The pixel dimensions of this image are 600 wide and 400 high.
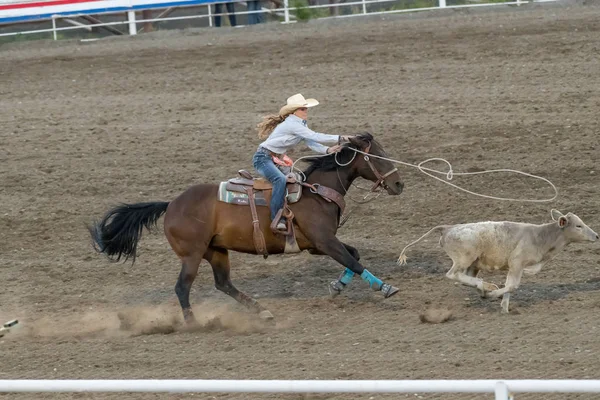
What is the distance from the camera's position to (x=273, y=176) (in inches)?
395

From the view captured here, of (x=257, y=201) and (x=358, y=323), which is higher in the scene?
(x=257, y=201)

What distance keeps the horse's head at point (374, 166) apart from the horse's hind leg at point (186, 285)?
6.11 feet

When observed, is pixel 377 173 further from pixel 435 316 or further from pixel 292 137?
pixel 435 316

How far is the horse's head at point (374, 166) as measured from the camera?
399 inches

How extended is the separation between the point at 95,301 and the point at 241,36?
369 inches

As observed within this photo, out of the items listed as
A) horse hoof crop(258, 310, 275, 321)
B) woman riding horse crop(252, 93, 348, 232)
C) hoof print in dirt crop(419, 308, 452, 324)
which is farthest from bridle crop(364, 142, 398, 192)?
horse hoof crop(258, 310, 275, 321)

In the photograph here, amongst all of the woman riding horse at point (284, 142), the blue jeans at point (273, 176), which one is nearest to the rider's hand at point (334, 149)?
the woman riding horse at point (284, 142)

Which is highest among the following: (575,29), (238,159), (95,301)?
(575,29)

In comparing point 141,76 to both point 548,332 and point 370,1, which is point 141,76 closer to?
point 370,1

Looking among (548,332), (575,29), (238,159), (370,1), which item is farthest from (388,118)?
(548,332)

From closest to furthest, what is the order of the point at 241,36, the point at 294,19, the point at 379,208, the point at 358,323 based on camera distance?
the point at 358,323, the point at 379,208, the point at 241,36, the point at 294,19

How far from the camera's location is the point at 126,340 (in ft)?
31.0

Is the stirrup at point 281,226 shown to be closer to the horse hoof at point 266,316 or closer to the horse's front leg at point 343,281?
the horse's front leg at point 343,281

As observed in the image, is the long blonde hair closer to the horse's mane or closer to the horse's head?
the horse's mane
